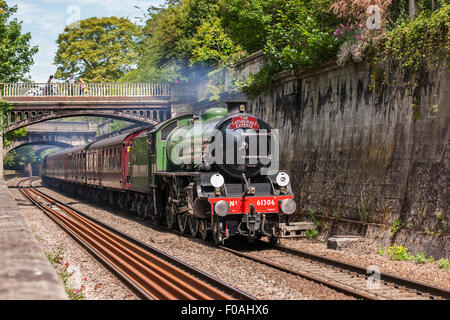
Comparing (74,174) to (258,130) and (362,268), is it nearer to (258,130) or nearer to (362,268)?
(258,130)

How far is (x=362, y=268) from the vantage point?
29.0 feet

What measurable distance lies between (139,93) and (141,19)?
18941mm

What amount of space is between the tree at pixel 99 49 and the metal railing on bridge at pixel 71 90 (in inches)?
878

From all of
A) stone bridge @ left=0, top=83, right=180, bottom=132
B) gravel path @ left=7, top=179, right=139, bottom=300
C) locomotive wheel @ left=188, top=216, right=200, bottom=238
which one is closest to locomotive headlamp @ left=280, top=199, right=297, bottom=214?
locomotive wheel @ left=188, top=216, right=200, bottom=238

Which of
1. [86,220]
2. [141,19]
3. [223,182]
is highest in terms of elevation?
[141,19]

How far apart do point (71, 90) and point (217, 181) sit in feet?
97.1

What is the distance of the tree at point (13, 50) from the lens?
3556 centimetres

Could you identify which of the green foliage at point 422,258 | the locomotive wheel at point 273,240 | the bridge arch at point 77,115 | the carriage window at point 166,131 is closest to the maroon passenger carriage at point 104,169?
the carriage window at point 166,131

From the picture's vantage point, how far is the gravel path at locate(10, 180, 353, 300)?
305 inches

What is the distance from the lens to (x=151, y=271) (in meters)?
→ 9.28

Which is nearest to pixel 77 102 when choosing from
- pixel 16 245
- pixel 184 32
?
pixel 184 32

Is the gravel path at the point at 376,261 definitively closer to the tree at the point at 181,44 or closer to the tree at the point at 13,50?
the tree at the point at 181,44

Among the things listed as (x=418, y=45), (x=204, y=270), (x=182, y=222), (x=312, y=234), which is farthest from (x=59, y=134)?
(x=418, y=45)
